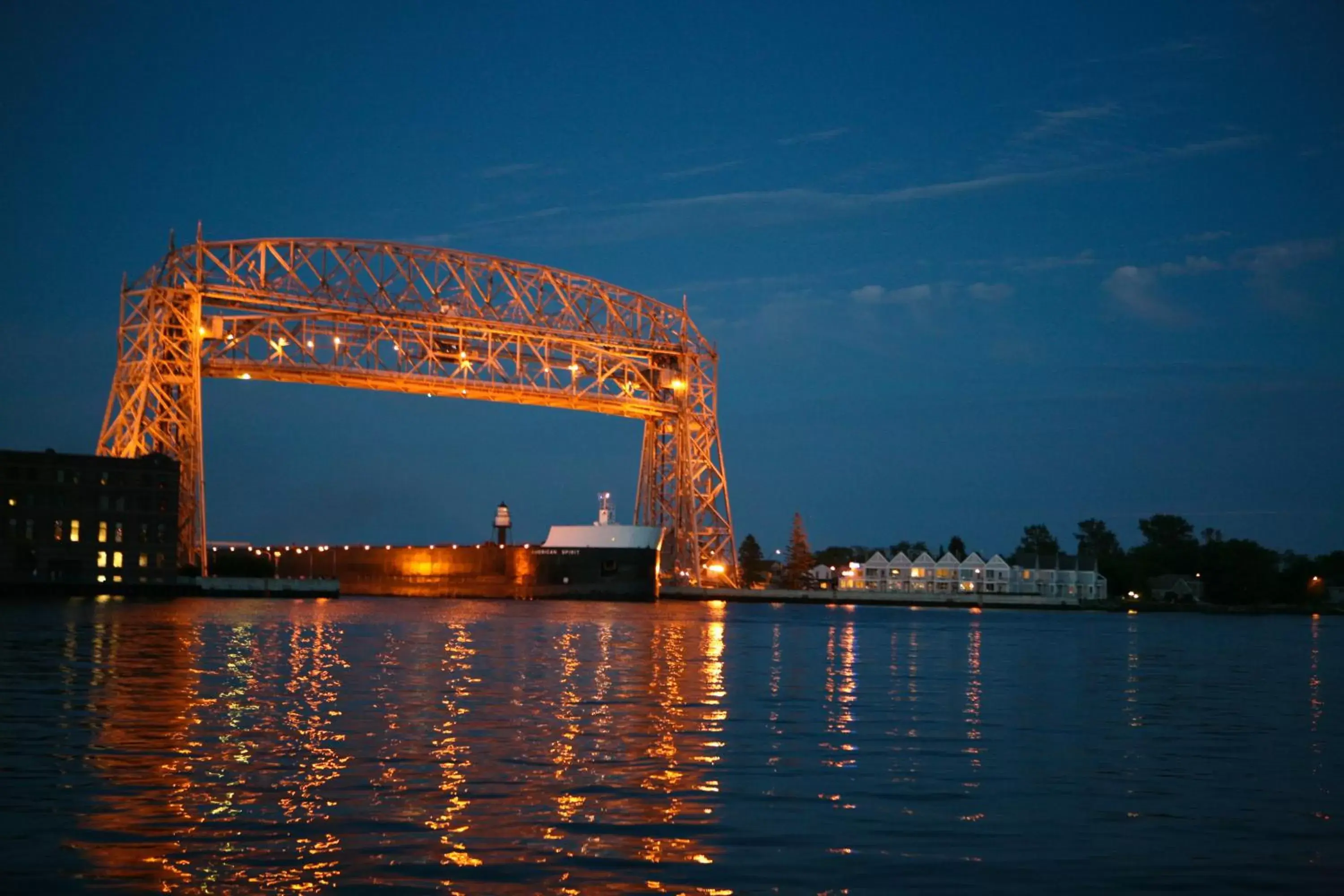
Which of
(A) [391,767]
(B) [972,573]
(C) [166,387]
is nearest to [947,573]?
(B) [972,573]

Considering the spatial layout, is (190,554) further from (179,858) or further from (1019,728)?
(179,858)

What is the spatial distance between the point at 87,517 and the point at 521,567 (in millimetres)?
20257

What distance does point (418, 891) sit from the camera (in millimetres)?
6586

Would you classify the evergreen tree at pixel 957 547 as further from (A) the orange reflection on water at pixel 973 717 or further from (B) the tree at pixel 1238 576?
(A) the orange reflection on water at pixel 973 717

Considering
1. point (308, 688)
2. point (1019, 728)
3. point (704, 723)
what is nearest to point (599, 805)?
point (704, 723)

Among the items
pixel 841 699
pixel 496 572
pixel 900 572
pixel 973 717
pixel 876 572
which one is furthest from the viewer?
pixel 876 572

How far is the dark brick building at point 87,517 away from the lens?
53.0 meters

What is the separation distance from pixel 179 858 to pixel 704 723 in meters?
7.14

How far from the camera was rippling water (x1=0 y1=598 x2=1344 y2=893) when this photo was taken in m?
7.20

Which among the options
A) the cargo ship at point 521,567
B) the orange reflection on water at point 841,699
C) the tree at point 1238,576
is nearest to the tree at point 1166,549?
the tree at point 1238,576

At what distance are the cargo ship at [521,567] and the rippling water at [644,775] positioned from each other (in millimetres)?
41753

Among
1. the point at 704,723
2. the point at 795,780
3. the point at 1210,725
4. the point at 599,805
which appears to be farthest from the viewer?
the point at 1210,725

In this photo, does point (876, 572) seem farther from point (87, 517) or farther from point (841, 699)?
point (841, 699)

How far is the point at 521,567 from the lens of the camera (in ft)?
219
